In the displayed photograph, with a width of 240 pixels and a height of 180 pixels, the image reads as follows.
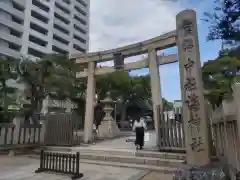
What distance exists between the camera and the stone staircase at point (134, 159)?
7.09 meters

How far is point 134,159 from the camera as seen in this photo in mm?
7824

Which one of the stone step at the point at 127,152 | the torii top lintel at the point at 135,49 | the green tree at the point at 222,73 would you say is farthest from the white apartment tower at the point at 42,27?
the green tree at the point at 222,73

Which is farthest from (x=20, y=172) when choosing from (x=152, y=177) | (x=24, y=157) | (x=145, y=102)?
(x=145, y=102)

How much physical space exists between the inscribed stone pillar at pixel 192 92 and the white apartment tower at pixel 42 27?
1061 inches

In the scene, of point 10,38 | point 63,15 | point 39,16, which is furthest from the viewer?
point 63,15

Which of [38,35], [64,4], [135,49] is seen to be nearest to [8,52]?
[38,35]

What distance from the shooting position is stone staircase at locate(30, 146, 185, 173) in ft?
23.3

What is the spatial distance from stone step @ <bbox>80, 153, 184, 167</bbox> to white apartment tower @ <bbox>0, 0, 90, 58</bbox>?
79.1ft

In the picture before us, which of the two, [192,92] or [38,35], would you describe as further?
[38,35]

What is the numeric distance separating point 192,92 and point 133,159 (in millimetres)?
3509

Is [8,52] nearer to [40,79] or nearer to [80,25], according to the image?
[80,25]

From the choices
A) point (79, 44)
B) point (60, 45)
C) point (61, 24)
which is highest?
point (61, 24)

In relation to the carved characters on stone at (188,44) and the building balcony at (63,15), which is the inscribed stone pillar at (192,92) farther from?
the building balcony at (63,15)

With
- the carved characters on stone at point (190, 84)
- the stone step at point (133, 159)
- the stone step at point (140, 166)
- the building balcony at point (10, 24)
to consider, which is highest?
the building balcony at point (10, 24)
